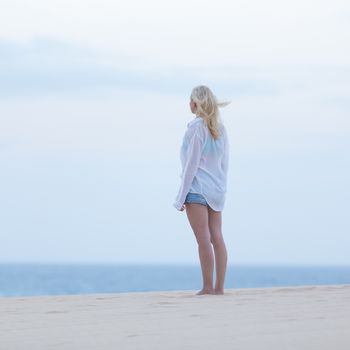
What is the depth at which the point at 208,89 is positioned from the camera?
8.71m

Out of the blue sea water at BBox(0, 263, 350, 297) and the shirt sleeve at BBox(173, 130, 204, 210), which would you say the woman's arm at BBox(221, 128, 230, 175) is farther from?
the blue sea water at BBox(0, 263, 350, 297)

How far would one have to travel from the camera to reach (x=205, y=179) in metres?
8.86

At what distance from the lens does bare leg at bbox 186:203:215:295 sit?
28.9 ft

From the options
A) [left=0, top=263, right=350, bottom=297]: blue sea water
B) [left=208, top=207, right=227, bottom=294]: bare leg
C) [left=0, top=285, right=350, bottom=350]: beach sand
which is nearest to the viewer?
[left=0, top=285, right=350, bottom=350]: beach sand

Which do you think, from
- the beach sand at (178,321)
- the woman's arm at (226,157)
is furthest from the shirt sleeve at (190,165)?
the beach sand at (178,321)

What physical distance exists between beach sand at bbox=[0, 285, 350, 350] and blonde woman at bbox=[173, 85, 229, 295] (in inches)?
14.6

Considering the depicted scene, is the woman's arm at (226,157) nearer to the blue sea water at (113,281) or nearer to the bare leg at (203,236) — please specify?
the bare leg at (203,236)

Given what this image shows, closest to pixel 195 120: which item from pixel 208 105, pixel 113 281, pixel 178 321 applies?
pixel 208 105

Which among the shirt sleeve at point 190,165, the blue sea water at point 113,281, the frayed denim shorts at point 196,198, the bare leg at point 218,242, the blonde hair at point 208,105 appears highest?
the blue sea water at point 113,281

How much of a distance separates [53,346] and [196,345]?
28.9 inches

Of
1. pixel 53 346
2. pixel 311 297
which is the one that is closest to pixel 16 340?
pixel 53 346

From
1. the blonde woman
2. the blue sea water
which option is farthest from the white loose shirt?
the blue sea water

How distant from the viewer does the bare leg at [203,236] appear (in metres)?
8.82

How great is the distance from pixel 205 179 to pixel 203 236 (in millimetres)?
447
